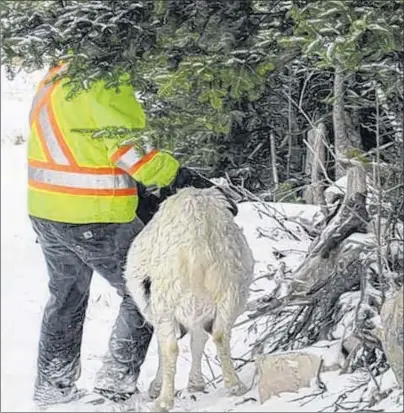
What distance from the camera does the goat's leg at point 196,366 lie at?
176 inches

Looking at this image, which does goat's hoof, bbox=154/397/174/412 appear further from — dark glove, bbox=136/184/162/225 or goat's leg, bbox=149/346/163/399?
dark glove, bbox=136/184/162/225

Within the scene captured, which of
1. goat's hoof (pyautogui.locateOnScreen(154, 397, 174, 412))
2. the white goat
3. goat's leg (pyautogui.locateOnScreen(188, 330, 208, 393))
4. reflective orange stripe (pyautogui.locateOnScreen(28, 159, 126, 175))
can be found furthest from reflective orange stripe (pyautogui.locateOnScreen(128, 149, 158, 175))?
goat's hoof (pyautogui.locateOnScreen(154, 397, 174, 412))

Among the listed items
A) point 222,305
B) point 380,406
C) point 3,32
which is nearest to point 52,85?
point 3,32

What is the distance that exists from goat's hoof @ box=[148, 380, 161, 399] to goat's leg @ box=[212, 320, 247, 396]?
37cm

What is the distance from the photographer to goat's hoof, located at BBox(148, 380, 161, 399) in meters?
4.43

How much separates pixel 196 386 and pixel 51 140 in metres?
1.47

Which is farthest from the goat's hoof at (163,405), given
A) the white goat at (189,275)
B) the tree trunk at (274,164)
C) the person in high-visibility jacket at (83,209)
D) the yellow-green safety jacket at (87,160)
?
the tree trunk at (274,164)

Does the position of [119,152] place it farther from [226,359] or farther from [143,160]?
[226,359]

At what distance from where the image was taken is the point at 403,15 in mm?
3449

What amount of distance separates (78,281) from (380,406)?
1.68 metres

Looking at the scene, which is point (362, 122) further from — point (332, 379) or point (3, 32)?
point (3, 32)

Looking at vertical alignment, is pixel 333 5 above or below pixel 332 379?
above

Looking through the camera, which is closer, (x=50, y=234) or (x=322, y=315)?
(x=50, y=234)

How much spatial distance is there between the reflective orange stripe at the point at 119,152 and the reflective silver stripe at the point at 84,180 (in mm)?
143
